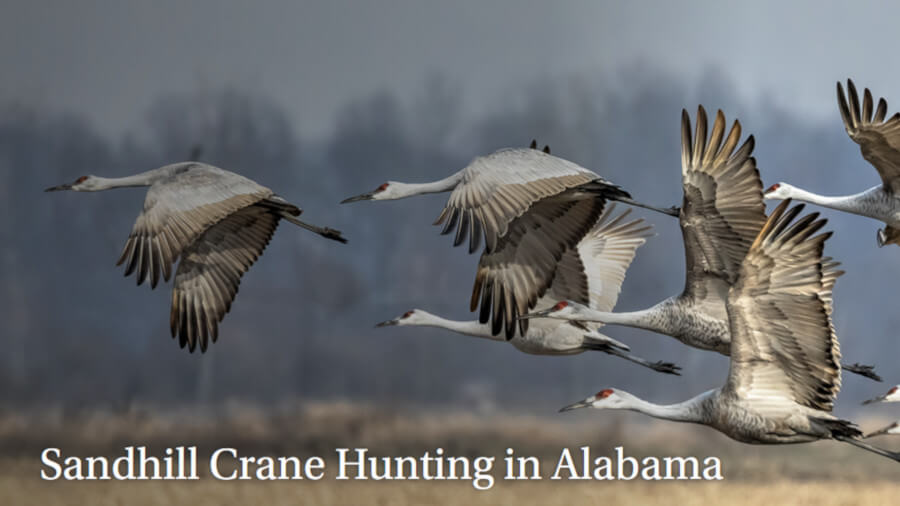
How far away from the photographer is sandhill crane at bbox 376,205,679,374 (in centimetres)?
557

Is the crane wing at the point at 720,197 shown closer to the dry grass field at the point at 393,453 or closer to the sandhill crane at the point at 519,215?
the sandhill crane at the point at 519,215

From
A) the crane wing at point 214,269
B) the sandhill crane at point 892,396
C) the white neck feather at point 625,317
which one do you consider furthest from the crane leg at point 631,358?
the crane wing at point 214,269

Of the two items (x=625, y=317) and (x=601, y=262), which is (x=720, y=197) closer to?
(x=625, y=317)

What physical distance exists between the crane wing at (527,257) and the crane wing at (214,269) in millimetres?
1184

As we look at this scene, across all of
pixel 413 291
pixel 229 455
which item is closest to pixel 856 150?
pixel 413 291

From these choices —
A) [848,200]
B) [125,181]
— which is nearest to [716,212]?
[848,200]

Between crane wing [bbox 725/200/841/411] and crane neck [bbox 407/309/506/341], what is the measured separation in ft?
4.38

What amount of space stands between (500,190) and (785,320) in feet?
4.09

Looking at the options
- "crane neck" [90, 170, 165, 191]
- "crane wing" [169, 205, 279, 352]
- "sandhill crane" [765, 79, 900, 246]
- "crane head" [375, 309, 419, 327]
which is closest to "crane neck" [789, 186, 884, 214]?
"sandhill crane" [765, 79, 900, 246]

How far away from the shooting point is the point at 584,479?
22.0 feet

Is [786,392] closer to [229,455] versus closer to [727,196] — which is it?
[727,196]

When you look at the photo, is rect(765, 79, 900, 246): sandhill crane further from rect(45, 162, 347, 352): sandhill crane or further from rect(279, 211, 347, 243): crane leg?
rect(45, 162, 347, 352): sandhill crane

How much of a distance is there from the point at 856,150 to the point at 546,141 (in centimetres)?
178

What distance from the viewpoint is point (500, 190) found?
4.93 meters
